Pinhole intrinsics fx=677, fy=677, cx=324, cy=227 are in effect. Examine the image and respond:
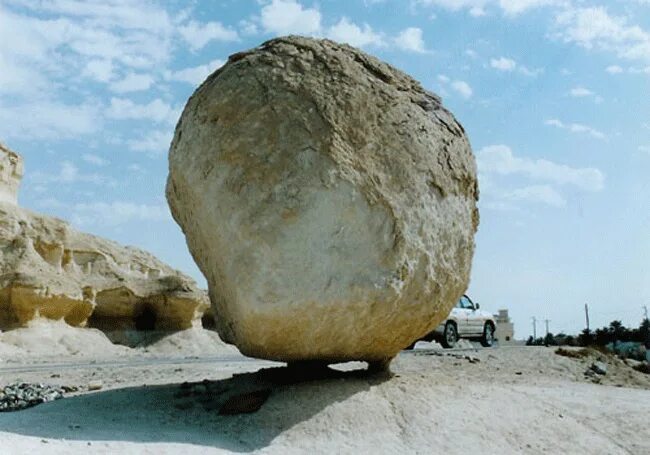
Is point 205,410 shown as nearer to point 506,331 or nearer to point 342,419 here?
point 342,419

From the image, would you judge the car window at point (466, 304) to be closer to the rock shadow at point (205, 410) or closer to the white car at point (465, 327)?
the white car at point (465, 327)

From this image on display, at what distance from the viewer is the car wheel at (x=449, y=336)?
60.2ft

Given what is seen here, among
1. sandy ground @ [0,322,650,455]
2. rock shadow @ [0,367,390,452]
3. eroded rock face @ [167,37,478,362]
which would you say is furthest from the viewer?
eroded rock face @ [167,37,478,362]

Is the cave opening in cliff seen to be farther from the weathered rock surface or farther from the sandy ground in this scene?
the sandy ground

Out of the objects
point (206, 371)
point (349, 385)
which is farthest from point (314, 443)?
point (206, 371)

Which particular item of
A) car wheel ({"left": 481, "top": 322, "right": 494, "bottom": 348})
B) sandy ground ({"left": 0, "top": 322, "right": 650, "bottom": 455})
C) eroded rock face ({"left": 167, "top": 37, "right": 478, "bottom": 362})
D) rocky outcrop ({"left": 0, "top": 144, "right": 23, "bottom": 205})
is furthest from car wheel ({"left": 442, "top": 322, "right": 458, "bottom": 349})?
rocky outcrop ({"left": 0, "top": 144, "right": 23, "bottom": 205})

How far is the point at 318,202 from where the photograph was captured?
7.10m

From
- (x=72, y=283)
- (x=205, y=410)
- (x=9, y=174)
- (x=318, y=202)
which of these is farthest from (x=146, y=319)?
(x=318, y=202)

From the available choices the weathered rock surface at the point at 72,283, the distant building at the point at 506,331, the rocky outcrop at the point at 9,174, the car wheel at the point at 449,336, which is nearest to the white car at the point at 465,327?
the car wheel at the point at 449,336

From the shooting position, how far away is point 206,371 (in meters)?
12.7

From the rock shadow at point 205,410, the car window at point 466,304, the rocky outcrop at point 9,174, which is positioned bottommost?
the rock shadow at point 205,410

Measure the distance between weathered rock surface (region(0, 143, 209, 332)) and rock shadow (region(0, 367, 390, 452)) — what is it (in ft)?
54.5

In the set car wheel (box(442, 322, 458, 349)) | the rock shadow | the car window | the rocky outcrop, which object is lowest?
the rock shadow

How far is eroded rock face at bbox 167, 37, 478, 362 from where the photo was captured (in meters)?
7.03
